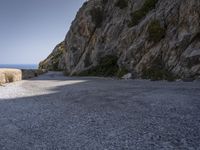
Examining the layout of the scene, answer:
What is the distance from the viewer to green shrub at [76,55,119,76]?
126 ft

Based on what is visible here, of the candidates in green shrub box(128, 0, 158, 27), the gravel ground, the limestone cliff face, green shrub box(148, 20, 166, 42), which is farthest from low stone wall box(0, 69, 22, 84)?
the gravel ground

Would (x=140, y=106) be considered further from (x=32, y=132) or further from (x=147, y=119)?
(x=32, y=132)

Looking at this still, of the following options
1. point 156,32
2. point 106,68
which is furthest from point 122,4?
point 156,32

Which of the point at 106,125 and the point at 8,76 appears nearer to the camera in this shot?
the point at 106,125

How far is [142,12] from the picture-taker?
123 ft

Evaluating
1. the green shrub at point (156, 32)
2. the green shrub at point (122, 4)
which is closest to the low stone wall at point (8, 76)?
the green shrub at point (156, 32)

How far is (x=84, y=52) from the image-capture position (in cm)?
5409

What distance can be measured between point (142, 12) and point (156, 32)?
7.44 meters

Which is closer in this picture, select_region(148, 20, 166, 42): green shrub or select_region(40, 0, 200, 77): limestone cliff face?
select_region(40, 0, 200, 77): limestone cliff face

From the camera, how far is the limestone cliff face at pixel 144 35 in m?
26.8

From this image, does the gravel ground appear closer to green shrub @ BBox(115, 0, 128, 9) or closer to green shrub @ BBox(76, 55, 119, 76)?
green shrub @ BBox(76, 55, 119, 76)

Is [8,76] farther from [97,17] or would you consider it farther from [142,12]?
[97,17]

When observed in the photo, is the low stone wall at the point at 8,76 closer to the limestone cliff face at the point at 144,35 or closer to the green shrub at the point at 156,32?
the limestone cliff face at the point at 144,35

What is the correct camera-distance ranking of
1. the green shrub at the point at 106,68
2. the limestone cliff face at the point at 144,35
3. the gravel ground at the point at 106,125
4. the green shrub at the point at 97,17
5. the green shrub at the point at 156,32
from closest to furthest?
the gravel ground at the point at 106,125 < the limestone cliff face at the point at 144,35 < the green shrub at the point at 156,32 < the green shrub at the point at 106,68 < the green shrub at the point at 97,17
